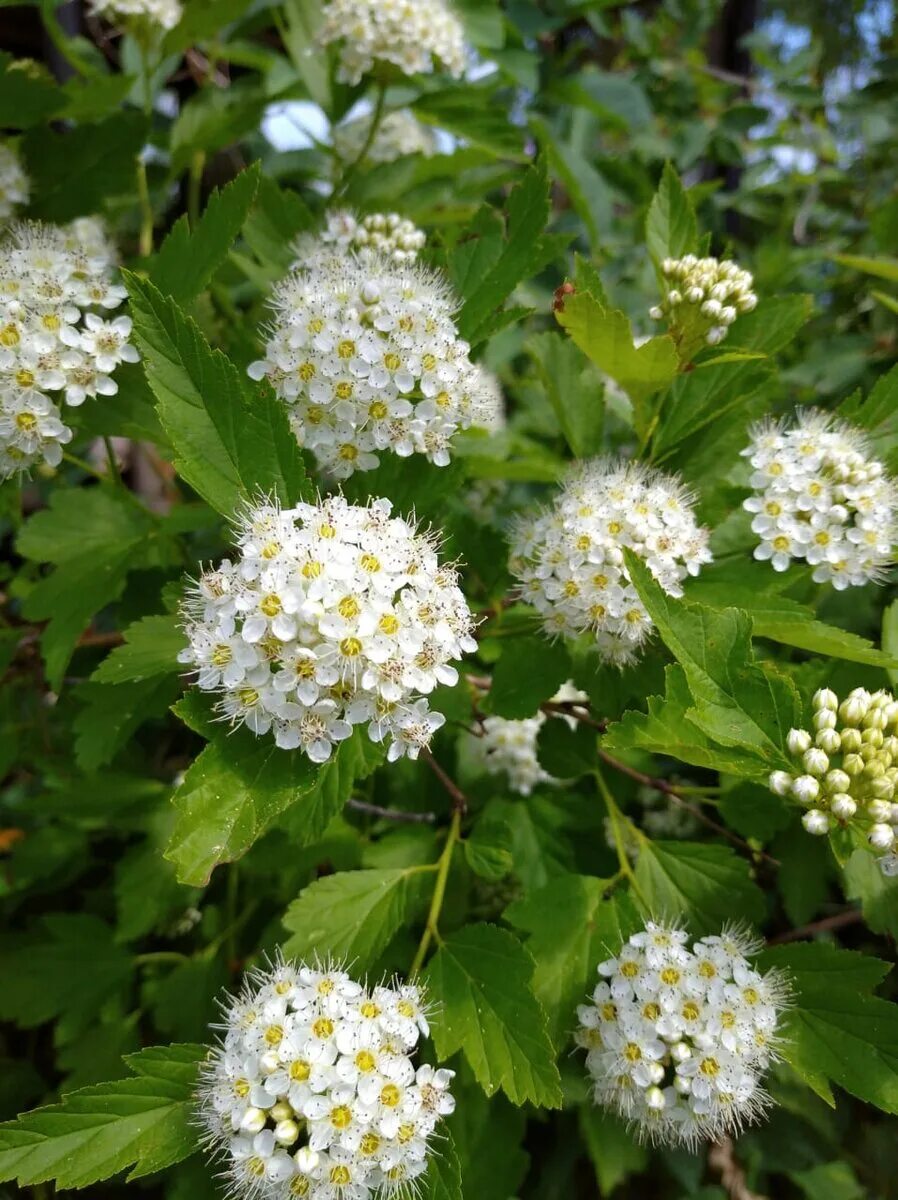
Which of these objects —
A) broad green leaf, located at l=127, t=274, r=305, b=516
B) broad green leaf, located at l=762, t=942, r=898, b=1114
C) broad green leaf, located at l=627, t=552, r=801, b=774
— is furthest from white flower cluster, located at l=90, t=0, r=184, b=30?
broad green leaf, located at l=762, t=942, r=898, b=1114

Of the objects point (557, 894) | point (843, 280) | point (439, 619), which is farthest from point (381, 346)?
point (843, 280)

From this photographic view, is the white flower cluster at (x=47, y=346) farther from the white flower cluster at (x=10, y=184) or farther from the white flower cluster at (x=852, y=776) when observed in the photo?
the white flower cluster at (x=852, y=776)

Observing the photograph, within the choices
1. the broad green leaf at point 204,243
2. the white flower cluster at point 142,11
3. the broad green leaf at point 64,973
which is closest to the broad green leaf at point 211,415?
the broad green leaf at point 204,243

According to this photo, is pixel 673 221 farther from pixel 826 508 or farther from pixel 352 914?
pixel 352 914

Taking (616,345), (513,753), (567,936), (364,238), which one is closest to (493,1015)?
(567,936)

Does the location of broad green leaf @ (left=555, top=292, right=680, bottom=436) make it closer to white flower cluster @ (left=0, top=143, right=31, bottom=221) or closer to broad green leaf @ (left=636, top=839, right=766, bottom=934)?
broad green leaf @ (left=636, top=839, right=766, bottom=934)

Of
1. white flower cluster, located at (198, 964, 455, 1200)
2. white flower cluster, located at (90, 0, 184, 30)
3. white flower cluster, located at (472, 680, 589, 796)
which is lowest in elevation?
white flower cluster, located at (472, 680, 589, 796)
